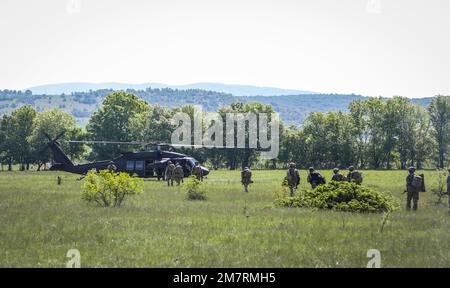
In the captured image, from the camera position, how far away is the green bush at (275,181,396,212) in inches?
912

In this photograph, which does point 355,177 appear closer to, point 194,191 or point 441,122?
point 194,191

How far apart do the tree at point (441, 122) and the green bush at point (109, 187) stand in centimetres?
9501

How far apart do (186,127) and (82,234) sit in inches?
3414

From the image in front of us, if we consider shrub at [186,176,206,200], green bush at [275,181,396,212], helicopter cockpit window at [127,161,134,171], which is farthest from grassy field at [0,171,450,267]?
helicopter cockpit window at [127,161,134,171]

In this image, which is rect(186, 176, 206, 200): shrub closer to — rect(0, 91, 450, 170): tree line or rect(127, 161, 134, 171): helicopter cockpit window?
rect(127, 161, 134, 171): helicopter cockpit window

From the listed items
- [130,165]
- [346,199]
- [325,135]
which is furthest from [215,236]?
[325,135]

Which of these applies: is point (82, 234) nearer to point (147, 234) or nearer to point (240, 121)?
point (147, 234)

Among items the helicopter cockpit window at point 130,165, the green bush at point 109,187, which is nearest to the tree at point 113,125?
the helicopter cockpit window at point 130,165

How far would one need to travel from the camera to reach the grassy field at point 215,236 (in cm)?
1302

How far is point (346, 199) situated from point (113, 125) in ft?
244

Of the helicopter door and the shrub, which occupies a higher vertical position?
the shrub

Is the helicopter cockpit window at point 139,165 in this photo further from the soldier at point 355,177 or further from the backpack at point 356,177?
the backpack at point 356,177

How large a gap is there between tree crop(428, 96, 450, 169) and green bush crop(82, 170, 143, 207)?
95.0 metres
